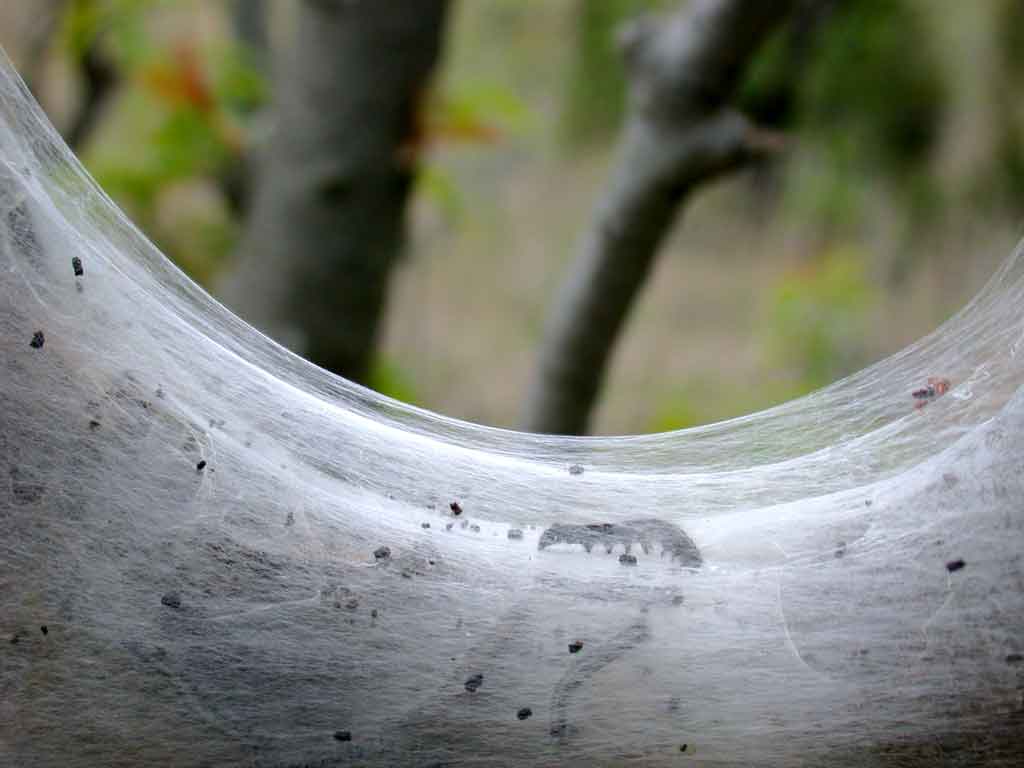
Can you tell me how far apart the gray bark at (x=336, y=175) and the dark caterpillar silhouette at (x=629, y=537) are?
226 centimetres

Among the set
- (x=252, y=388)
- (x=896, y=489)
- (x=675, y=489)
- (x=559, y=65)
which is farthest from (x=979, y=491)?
(x=559, y=65)

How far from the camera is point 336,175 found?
138 inches

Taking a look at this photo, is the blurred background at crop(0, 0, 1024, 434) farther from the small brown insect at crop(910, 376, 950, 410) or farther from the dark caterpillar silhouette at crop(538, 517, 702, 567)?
the dark caterpillar silhouette at crop(538, 517, 702, 567)

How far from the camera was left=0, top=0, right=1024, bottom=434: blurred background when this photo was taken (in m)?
4.47

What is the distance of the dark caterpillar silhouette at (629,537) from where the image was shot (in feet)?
4.43

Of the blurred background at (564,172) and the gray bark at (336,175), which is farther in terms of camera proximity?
the blurred background at (564,172)

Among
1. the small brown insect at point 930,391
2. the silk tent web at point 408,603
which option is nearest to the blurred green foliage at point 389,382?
the small brown insect at point 930,391

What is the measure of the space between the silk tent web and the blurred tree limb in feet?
6.21

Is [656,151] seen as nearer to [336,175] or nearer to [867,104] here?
[336,175]

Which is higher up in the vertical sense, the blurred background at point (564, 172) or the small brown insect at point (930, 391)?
the blurred background at point (564, 172)

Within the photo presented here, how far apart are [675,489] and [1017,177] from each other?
24.1 ft

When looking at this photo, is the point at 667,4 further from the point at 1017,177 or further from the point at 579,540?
the point at 579,540

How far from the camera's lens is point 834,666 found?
4.08 ft

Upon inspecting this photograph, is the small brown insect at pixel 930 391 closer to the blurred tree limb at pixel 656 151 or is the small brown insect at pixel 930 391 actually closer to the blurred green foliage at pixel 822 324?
the blurred tree limb at pixel 656 151
